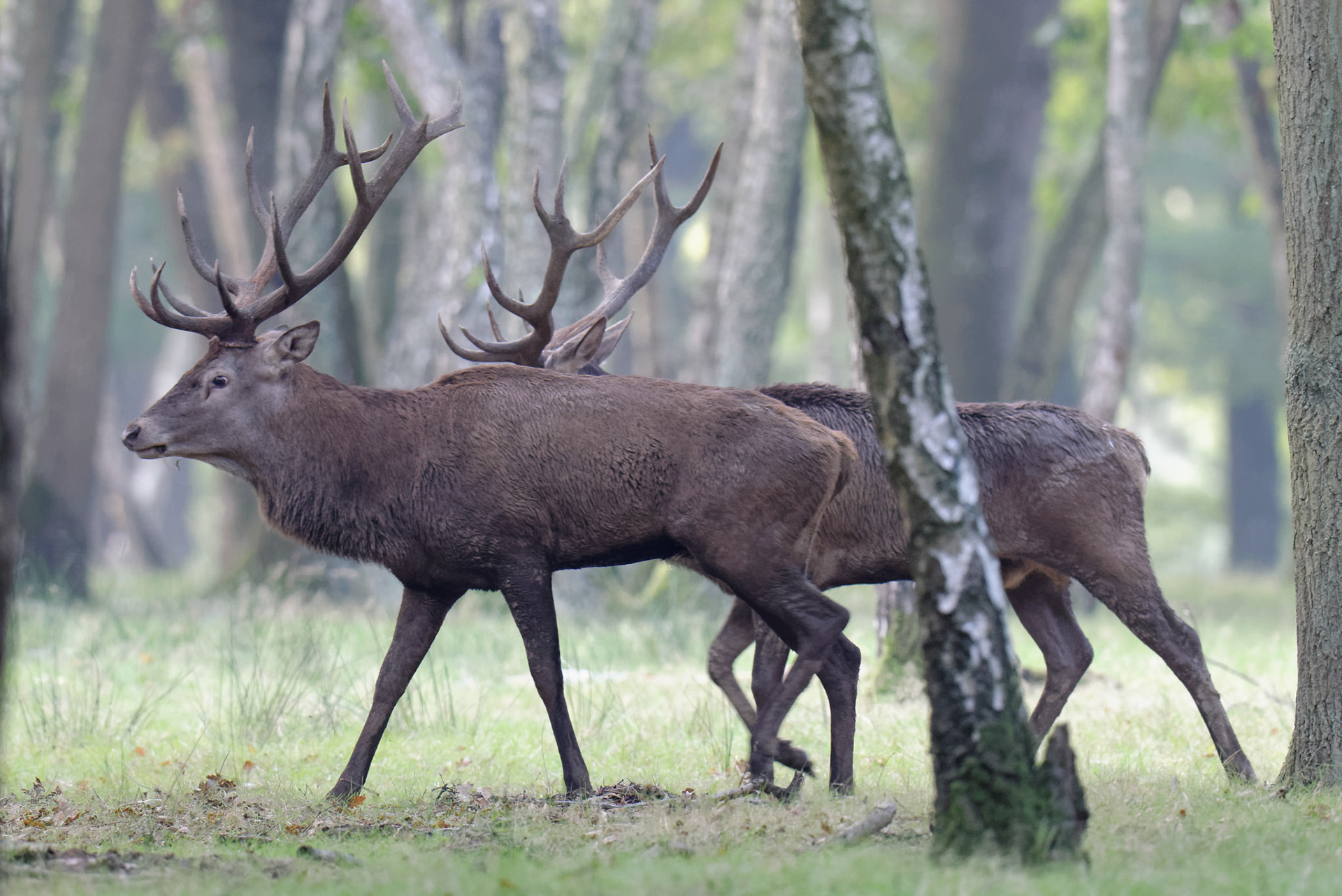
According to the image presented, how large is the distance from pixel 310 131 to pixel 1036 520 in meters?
9.41

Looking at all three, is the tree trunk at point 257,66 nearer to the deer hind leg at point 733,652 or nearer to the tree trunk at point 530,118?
the tree trunk at point 530,118

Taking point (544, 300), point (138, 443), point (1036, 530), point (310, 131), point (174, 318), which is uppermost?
point (310, 131)

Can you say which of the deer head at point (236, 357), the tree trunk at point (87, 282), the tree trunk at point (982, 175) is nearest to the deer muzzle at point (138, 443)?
the deer head at point (236, 357)

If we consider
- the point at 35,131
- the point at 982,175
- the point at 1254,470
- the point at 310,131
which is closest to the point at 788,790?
the point at 310,131

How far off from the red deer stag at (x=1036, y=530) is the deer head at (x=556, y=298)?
149 centimetres

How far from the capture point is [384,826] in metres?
5.82

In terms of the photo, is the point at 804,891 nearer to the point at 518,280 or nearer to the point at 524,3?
the point at 518,280

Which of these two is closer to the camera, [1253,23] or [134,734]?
[134,734]

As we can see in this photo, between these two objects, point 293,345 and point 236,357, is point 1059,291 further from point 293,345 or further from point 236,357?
point 236,357

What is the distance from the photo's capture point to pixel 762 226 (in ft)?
46.6

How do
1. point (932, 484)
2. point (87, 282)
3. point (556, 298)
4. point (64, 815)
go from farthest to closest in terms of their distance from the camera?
point (87, 282)
point (556, 298)
point (64, 815)
point (932, 484)

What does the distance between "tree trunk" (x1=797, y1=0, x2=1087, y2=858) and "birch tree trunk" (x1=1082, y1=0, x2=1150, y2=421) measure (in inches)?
357

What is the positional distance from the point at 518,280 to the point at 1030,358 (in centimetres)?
709

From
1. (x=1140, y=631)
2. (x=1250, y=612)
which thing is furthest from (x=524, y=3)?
(x=1250, y=612)
